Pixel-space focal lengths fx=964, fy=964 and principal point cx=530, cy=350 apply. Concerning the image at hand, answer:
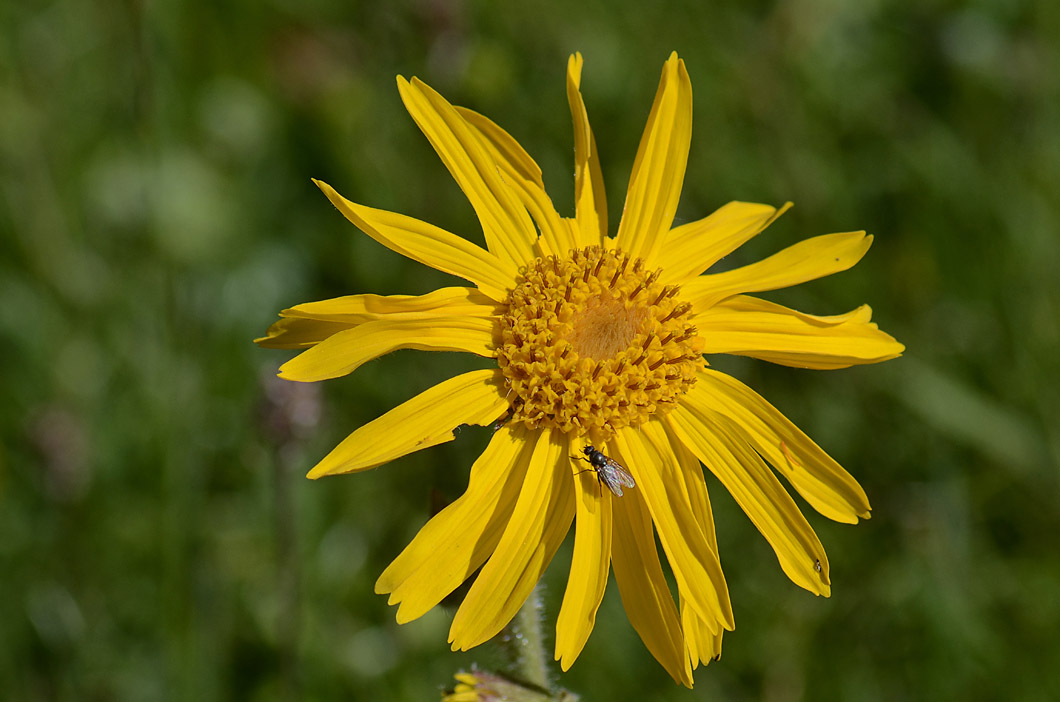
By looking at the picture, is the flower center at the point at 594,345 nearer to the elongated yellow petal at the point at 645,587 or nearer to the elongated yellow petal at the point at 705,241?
the elongated yellow petal at the point at 705,241

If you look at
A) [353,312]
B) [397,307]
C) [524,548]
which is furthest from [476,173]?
[524,548]

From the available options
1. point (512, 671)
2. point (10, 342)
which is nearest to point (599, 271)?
point (512, 671)

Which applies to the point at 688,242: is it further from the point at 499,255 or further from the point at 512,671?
the point at 512,671

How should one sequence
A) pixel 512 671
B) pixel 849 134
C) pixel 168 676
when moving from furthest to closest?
1. pixel 849 134
2. pixel 168 676
3. pixel 512 671

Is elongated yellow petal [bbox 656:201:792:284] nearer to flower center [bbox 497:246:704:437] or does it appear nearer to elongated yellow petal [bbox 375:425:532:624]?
flower center [bbox 497:246:704:437]

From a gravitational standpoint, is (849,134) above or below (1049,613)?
above

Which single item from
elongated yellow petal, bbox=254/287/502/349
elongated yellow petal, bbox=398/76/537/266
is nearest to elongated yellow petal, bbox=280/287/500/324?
elongated yellow petal, bbox=254/287/502/349
